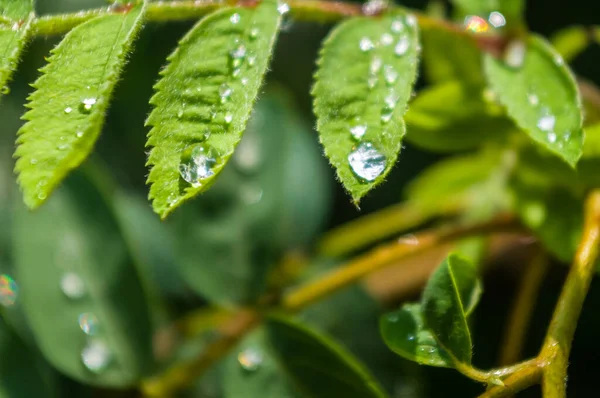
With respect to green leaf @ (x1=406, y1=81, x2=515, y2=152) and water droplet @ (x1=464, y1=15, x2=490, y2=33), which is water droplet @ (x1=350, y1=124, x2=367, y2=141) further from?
water droplet @ (x1=464, y1=15, x2=490, y2=33)

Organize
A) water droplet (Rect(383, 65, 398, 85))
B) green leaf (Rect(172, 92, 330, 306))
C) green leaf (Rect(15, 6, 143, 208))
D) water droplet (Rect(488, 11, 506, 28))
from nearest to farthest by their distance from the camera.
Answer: green leaf (Rect(15, 6, 143, 208)), water droplet (Rect(383, 65, 398, 85)), water droplet (Rect(488, 11, 506, 28)), green leaf (Rect(172, 92, 330, 306))

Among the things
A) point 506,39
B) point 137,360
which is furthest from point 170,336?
point 506,39

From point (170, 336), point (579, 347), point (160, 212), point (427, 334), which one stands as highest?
point (160, 212)

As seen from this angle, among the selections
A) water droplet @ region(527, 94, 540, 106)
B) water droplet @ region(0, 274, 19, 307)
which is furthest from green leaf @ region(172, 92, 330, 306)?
water droplet @ region(527, 94, 540, 106)

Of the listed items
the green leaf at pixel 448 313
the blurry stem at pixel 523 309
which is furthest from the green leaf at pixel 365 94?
the blurry stem at pixel 523 309

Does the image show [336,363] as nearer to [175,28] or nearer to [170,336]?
[170,336]

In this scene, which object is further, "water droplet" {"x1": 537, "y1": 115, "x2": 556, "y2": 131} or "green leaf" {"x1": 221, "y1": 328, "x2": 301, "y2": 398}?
"green leaf" {"x1": 221, "y1": 328, "x2": 301, "y2": 398}

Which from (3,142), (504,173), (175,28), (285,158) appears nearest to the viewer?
(504,173)
